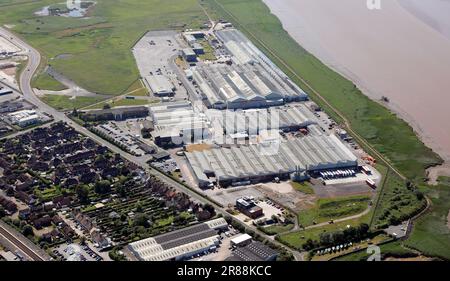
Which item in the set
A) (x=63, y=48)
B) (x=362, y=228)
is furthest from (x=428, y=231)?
(x=63, y=48)

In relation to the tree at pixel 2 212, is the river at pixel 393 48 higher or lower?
higher

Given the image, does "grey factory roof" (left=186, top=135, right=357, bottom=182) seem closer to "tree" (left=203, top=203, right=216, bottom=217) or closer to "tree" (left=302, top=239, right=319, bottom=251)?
"tree" (left=203, top=203, right=216, bottom=217)

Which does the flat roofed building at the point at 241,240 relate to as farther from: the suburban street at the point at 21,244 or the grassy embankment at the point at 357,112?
the suburban street at the point at 21,244

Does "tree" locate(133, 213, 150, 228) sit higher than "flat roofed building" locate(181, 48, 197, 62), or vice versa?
"flat roofed building" locate(181, 48, 197, 62)

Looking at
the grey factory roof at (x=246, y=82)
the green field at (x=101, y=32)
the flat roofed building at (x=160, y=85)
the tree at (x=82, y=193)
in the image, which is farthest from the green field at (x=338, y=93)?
the tree at (x=82, y=193)

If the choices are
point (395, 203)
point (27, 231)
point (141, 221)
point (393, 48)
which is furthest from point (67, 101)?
point (393, 48)

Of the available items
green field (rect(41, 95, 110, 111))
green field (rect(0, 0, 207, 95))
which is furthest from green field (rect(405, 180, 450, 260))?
green field (rect(0, 0, 207, 95))
